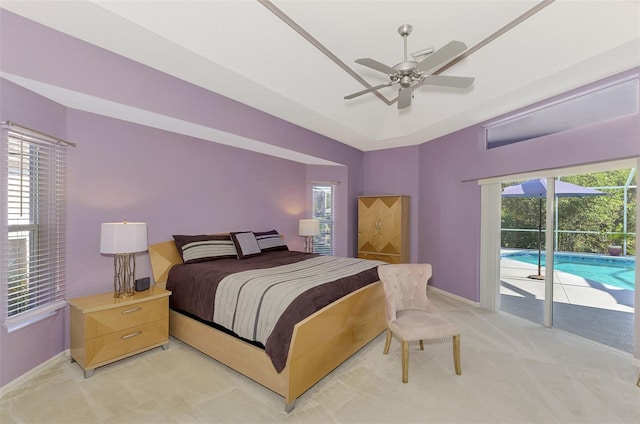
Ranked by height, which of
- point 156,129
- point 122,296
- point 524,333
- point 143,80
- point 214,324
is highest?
point 143,80

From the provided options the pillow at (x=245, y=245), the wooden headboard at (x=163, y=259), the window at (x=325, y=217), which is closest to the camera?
the wooden headboard at (x=163, y=259)

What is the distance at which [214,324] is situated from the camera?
2.59m

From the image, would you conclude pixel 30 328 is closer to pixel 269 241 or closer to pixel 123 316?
pixel 123 316

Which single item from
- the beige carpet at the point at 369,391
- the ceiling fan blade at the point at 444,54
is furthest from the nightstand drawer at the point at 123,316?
the ceiling fan blade at the point at 444,54

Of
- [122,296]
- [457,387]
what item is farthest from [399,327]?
[122,296]

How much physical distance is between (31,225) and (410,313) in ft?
11.4

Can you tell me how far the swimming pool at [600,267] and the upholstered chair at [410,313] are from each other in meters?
2.00

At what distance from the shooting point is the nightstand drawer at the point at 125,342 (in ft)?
7.62

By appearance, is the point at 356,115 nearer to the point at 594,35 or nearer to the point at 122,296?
the point at 594,35

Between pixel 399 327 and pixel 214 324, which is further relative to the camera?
pixel 214 324

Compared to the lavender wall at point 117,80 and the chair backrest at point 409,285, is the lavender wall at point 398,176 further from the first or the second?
the chair backrest at point 409,285

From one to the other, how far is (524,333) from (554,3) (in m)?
3.33

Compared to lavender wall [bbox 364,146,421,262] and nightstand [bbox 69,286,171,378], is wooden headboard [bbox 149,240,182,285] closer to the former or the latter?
nightstand [bbox 69,286,171,378]

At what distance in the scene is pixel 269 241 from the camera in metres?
4.23
